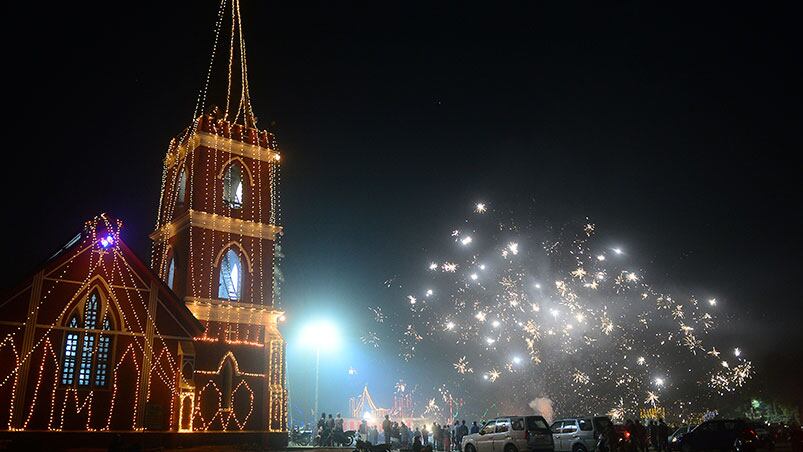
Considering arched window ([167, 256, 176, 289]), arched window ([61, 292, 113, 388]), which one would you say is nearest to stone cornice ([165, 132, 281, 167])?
arched window ([167, 256, 176, 289])

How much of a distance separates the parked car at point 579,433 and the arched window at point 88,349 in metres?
19.5

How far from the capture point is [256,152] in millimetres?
36500

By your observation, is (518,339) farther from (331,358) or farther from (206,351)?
(331,358)

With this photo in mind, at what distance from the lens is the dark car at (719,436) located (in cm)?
2511

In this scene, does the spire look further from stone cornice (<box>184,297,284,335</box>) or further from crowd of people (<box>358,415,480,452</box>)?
crowd of people (<box>358,415,480,452</box>)

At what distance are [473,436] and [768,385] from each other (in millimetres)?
36563

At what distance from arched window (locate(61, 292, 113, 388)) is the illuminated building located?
44 millimetres

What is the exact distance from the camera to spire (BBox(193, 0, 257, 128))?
3778 centimetres

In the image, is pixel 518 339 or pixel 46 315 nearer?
pixel 46 315

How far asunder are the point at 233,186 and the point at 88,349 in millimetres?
12569

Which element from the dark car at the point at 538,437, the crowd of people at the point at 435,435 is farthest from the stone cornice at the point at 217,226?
the dark car at the point at 538,437

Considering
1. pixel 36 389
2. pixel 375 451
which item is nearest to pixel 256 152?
pixel 36 389

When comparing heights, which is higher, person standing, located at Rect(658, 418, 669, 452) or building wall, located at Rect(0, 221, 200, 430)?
building wall, located at Rect(0, 221, 200, 430)

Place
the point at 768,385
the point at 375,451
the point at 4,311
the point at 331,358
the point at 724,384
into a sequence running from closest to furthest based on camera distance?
the point at 375,451 < the point at 4,311 < the point at 724,384 < the point at 768,385 < the point at 331,358
